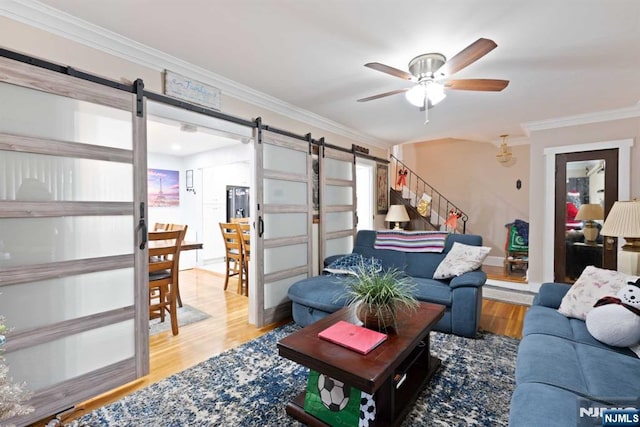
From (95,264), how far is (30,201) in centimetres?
54

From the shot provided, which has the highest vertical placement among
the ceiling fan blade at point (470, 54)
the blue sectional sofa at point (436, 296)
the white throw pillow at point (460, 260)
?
the ceiling fan blade at point (470, 54)

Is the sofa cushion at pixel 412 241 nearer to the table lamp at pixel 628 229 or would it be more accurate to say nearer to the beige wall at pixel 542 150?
the table lamp at pixel 628 229

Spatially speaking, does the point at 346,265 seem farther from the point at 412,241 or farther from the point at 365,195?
the point at 365,195

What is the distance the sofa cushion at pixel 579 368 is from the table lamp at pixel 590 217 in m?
3.16

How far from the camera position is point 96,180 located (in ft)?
6.79

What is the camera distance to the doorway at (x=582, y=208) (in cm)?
387

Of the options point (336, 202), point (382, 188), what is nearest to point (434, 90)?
point (336, 202)

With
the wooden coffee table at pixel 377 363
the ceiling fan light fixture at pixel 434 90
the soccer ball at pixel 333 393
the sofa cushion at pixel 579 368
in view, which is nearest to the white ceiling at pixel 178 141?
the ceiling fan light fixture at pixel 434 90

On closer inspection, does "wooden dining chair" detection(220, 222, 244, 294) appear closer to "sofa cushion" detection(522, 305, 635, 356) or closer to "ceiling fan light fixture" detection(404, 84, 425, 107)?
"ceiling fan light fixture" detection(404, 84, 425, 107)

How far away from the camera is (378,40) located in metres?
2.18

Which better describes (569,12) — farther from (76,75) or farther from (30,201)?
(30,201)

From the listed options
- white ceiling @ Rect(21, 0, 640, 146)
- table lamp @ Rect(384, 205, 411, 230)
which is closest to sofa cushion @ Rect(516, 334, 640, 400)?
white ceiling @ Rect(21, 0, 640, 146)

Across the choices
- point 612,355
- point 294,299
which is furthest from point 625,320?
point 294,299

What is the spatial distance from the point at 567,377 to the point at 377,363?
884 millimetres
